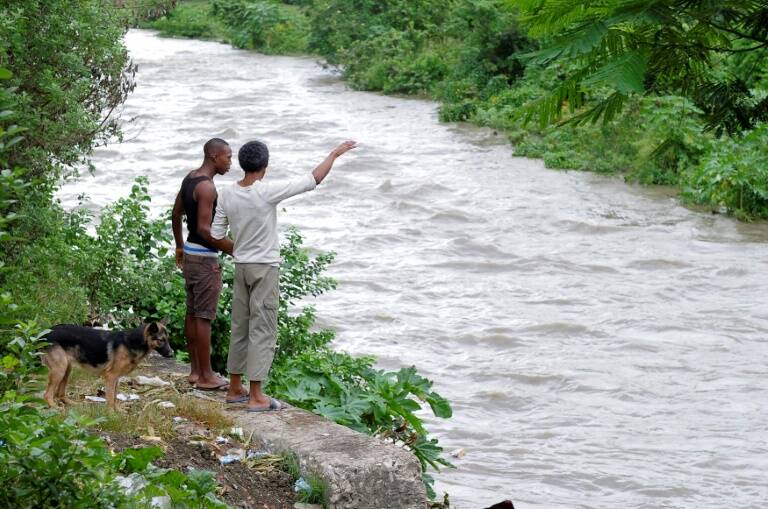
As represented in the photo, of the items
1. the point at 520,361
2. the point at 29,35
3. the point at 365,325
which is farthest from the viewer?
the point at 365,325

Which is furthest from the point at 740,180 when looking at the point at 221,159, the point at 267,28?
the point at 267,28

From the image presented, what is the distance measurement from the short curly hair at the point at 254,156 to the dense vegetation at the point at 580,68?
1.64 meters

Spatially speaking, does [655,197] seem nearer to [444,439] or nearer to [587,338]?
[587,338]

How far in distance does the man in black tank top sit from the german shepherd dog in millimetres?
732

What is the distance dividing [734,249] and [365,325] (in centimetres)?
591

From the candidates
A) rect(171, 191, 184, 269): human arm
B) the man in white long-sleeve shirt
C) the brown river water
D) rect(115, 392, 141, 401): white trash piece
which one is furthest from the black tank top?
the brown river water

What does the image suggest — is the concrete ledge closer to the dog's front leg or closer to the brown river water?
the dog's front leg

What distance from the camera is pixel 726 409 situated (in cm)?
1131

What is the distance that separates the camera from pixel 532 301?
14789mm

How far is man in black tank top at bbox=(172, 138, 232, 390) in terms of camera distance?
7.85 metres

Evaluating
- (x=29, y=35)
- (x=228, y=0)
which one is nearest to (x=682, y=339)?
(x=29, y=35)

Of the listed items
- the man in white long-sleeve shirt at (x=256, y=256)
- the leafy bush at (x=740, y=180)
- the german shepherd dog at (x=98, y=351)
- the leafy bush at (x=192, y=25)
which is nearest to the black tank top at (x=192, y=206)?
the man in white long-sleeve shirt at (x=256, y=256)

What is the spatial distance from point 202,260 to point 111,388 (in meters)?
1.18

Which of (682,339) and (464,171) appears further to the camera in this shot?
(464,171)
